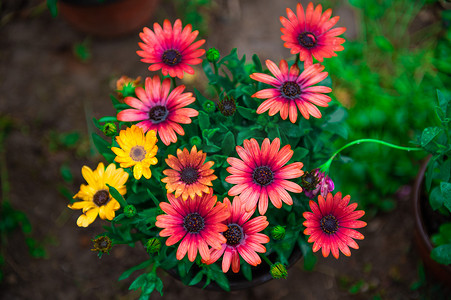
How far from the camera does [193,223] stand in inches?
35.7

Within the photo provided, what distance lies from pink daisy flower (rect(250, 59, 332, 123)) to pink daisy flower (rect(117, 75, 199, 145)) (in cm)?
19

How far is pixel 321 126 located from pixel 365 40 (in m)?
1.30

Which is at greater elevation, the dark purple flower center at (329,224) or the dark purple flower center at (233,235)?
the dark purple flower center at (329,224)

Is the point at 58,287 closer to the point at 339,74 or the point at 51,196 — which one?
the point at 51,196

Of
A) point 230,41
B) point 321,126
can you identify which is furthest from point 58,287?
point 230,41

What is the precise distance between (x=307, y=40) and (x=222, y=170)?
1.38ft

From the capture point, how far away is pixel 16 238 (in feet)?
6.17

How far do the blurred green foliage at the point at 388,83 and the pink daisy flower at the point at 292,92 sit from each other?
73 centimetres

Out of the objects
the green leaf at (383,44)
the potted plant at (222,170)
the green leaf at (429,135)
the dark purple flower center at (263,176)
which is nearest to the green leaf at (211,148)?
the potted plant at (222,170)

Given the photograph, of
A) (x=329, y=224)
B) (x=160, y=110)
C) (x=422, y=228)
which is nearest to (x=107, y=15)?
(x=160, y=110)

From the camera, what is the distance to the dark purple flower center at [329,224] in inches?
35.9

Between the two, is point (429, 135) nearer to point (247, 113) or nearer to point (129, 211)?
point (247, 113)

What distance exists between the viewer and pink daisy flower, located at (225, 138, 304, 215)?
892mm

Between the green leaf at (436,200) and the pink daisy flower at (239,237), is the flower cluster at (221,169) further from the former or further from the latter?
the green leaf at (436,200)
